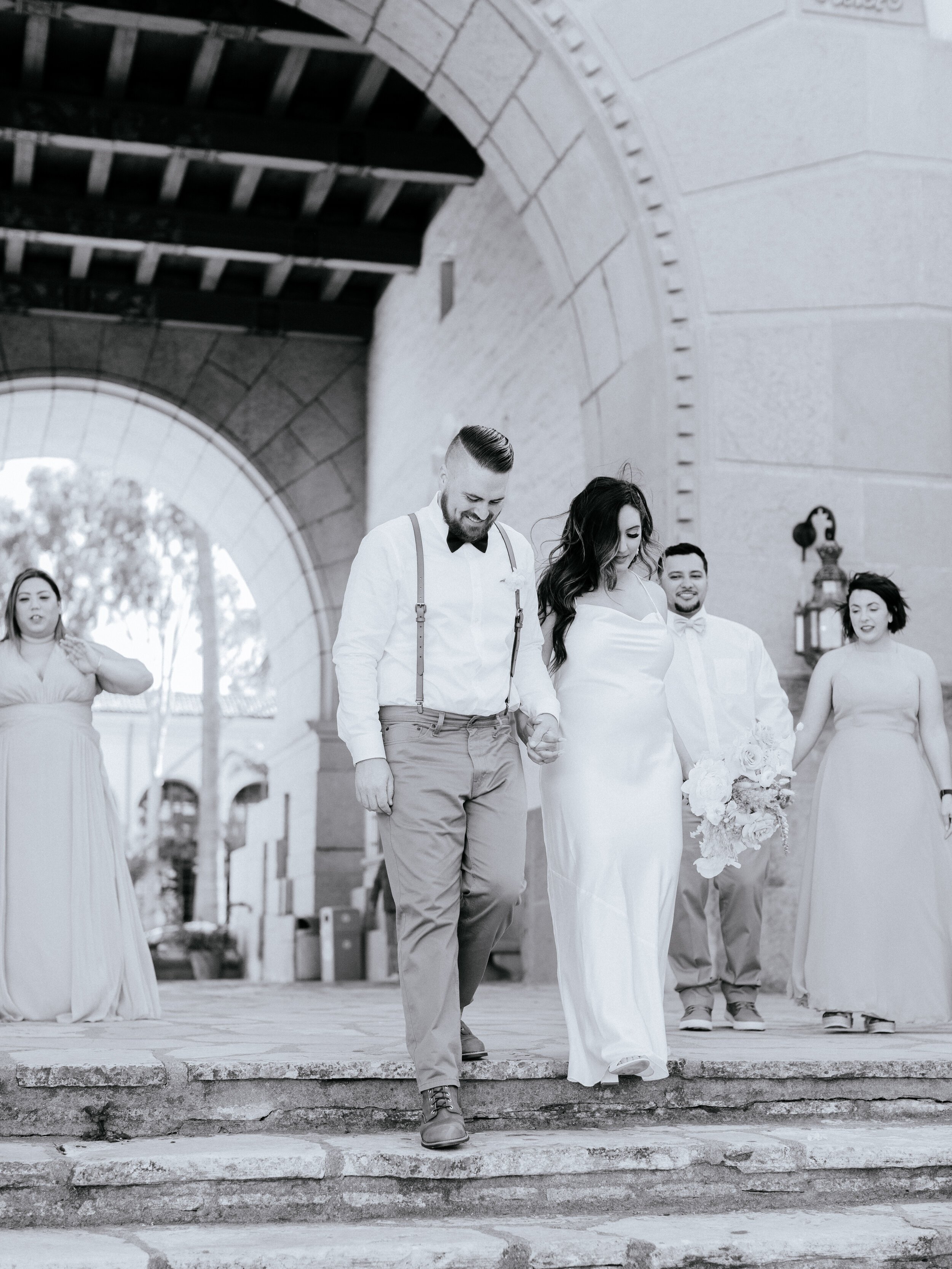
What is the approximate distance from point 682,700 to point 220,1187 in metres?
2.85

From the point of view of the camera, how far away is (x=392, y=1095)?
3.77 metres

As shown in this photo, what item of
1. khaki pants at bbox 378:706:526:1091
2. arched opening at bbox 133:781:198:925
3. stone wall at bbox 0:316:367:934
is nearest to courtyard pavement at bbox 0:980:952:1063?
khaki pants at bbox 378:706:526:1091

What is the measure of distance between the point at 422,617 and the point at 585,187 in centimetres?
457

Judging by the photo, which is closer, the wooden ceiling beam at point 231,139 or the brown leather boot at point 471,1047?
the brown leather boot at point 471,1047

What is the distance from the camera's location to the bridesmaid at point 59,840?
5.83 meters

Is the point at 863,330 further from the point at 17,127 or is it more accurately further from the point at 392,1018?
the point at 17,127

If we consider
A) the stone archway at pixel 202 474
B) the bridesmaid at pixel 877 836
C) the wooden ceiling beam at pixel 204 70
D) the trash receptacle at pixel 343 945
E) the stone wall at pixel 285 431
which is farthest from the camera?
the stone archway at pixel 202 474

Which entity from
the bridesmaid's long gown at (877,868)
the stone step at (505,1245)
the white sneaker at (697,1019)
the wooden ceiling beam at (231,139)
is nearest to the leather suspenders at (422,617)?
the stone step at (505,1245)

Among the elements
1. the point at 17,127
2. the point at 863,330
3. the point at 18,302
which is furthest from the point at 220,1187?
the point at 18,302

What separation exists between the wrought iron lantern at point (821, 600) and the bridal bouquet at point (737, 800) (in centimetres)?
261

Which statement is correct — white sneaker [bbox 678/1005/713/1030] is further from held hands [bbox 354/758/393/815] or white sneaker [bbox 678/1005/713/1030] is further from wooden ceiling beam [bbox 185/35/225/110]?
wooden ceiling beam [bbox 185/35/225/110]

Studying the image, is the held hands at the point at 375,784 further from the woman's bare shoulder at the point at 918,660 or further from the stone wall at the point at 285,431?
Result: the stone wall at the point at 285,431

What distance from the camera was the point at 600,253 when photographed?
781 cm

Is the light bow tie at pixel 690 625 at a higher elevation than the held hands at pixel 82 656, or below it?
higher
